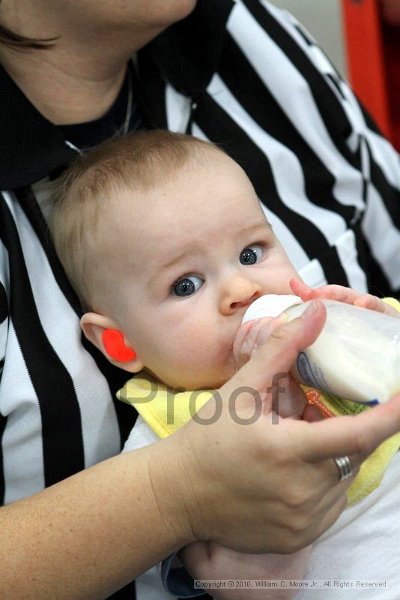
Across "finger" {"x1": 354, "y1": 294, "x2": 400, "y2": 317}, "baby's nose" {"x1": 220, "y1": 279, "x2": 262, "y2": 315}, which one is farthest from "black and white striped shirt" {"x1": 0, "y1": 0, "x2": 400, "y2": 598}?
"finger" {"x1": 354, "y1": 294, "x2": 400, "y2": 317}

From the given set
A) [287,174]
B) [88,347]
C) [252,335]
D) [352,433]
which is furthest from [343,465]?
[287,174]

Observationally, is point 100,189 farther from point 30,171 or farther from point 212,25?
point 212,25

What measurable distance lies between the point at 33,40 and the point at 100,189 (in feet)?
0.94

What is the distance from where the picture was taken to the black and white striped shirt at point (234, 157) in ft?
3.50

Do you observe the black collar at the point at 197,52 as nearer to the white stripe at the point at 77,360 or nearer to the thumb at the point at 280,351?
the white stripe at the point at 77,360

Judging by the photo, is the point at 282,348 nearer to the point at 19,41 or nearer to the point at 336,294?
the point at 336,294

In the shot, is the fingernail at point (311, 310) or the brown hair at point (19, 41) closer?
the fingernail at point (311, 310)

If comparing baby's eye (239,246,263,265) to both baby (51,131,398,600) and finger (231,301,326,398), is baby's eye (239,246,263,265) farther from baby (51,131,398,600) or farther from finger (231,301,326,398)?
finger (231,301,326,398)

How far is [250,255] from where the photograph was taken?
1.07m

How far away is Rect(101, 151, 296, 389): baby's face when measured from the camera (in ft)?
3.33

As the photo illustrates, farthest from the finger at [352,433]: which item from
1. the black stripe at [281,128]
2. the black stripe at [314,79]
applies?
the black stripe at [314,79]

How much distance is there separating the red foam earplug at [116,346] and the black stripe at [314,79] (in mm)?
576

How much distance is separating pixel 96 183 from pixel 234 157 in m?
0.29

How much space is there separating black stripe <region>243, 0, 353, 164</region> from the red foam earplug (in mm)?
576
